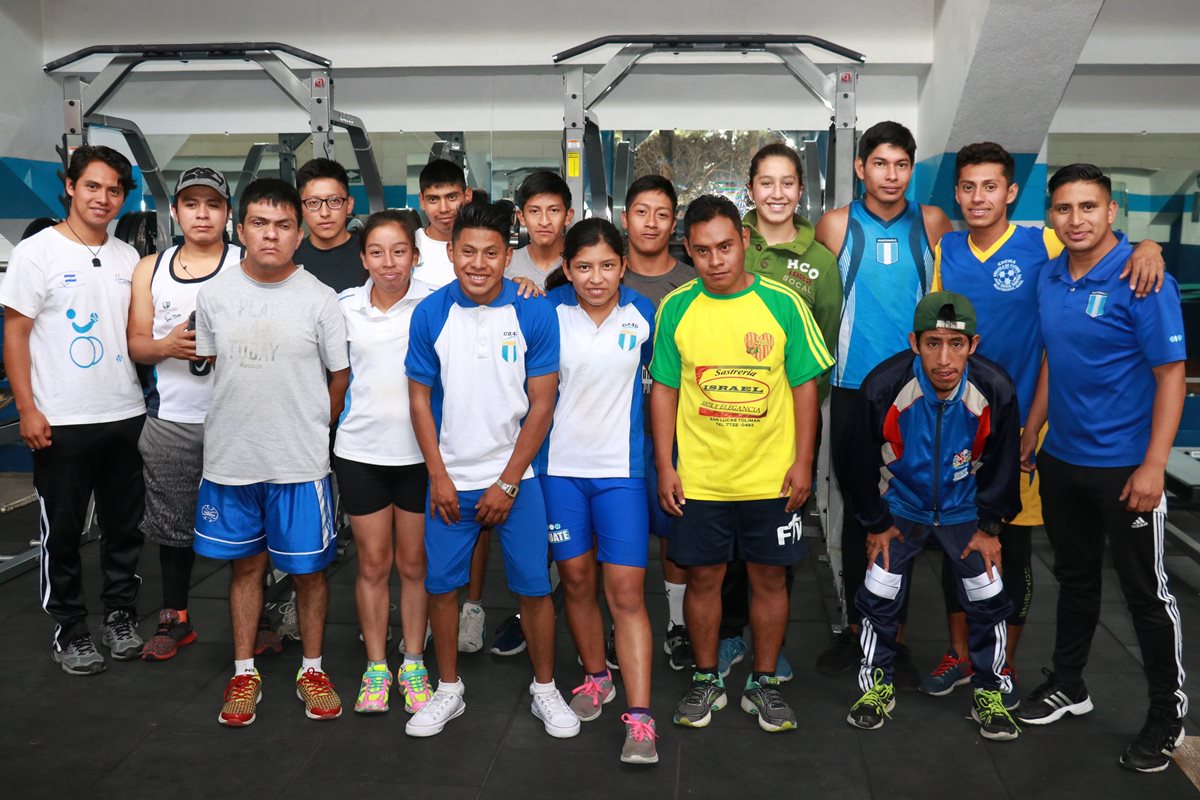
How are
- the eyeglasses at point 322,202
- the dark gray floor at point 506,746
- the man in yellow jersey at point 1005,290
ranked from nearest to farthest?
the dark gray floor at point 506,746 < the man in yellow jersey at point 1005,290 < the eyeglasses at point 322,202

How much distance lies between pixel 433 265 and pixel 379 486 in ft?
2.90

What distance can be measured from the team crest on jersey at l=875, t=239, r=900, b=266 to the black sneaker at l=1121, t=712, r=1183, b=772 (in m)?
1.45

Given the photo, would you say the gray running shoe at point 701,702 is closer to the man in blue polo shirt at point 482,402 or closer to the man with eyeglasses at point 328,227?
the man in blue polo shirt at point 482,402

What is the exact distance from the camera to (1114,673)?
10.7 feet

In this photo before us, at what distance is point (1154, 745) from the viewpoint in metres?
2.67

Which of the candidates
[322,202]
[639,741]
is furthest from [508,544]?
[322,202]

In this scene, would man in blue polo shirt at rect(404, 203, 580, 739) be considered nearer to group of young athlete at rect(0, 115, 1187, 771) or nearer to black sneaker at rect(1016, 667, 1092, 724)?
group of young athlete at rect(0, 115, 1187, 771)

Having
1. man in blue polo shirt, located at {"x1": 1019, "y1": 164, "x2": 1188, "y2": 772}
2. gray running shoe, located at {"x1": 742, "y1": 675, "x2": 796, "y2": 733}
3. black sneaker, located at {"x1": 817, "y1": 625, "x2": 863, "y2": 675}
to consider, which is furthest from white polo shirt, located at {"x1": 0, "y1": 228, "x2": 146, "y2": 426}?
man in blue polo shirt, located at {"x1": 1019, "y1": 164, "x2": 1188, "y2": 772}

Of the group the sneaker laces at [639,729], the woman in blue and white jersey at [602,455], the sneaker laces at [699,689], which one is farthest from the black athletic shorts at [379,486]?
the sneaker laces at [699,689]

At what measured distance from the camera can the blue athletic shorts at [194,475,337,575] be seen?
2939mm

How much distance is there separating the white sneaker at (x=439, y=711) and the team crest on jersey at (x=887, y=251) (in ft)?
5.90

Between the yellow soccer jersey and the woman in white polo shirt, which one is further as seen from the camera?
the woman in white polo shirt

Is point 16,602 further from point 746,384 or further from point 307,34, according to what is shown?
point 307,34

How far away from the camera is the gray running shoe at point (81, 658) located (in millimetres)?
3258
